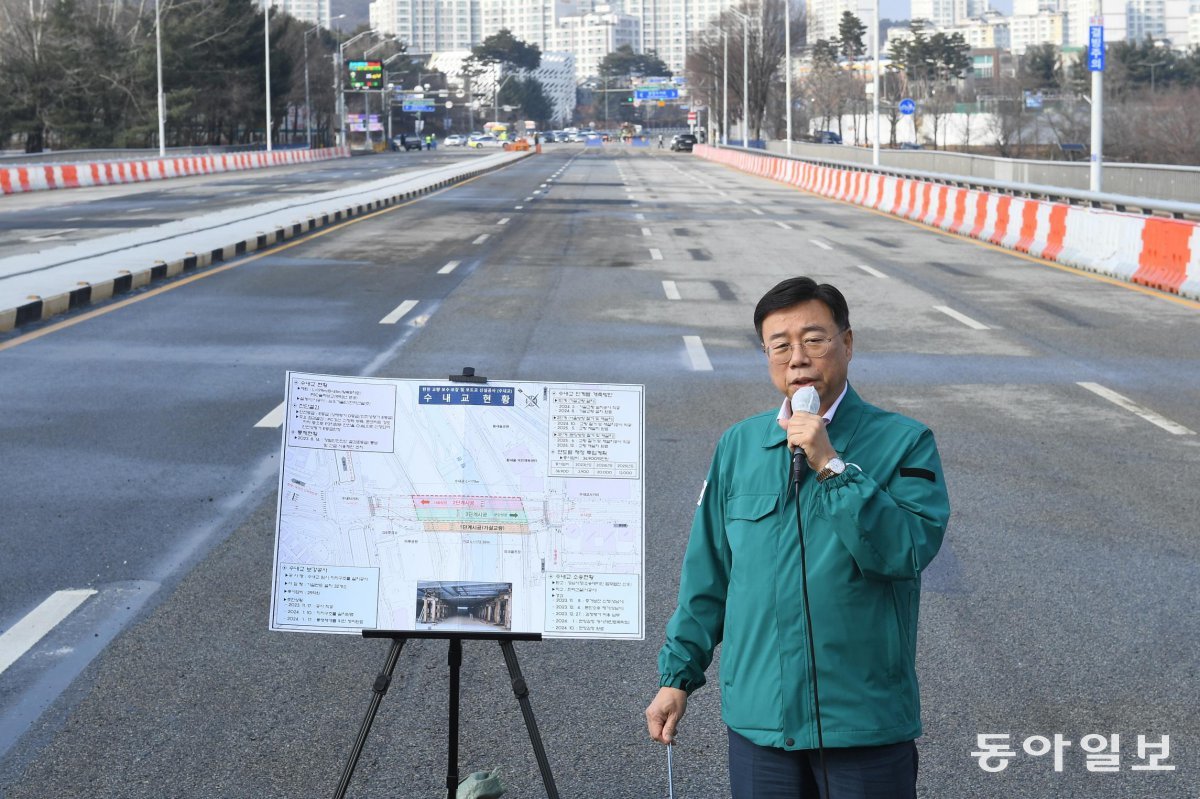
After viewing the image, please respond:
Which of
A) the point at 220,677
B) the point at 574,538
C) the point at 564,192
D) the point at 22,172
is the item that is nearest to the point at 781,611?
the point at 574,538

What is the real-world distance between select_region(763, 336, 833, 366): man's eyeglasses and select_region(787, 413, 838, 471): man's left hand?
283 mm

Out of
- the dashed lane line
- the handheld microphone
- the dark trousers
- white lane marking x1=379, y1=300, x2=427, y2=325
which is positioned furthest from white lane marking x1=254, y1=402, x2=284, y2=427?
the dashed lane line

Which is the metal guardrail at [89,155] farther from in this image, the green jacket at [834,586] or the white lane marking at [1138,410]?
the green jacket at [834,586]

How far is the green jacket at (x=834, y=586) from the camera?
10.3 feet

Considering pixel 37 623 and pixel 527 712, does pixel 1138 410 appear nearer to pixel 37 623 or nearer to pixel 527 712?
pixel 37 623

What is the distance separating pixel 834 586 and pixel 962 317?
48.7 ft

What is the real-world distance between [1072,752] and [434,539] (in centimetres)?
235

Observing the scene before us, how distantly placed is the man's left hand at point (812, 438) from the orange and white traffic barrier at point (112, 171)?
157ft

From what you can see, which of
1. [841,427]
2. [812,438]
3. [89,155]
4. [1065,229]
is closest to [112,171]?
[89,155]

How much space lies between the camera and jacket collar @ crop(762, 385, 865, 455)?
325cm

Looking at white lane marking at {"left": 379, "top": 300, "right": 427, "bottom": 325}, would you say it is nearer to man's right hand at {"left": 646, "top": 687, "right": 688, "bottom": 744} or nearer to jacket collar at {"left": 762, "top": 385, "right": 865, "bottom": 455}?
man's right hand at {"left": 646, "top": 687, "right": 688, "bottom": 744}

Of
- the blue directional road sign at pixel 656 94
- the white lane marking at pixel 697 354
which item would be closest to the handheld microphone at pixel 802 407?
the white lane marking at pixel 697 354

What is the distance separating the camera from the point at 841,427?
3285 mm

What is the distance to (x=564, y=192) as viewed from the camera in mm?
49125
